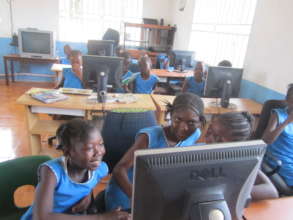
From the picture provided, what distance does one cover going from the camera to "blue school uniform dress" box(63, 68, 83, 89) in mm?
2727

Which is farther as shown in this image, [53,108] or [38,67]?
[38,67]

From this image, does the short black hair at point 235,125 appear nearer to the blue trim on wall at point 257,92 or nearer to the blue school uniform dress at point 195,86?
the blue trim on wall at point 257,92

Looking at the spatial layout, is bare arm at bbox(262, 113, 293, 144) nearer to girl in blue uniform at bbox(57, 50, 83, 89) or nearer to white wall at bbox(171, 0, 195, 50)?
girl in blue uniform at bbox(57, 50, 83, 89)

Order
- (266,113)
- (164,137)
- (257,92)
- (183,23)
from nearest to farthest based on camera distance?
(164,137)
(266,113)
(257,92)
(183,23)

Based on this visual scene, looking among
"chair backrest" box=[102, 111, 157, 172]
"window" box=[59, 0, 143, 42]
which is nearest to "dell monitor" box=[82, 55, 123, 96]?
"chair backrest" box=[102, 111, 157, 172]

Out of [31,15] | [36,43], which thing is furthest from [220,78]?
[31,15]

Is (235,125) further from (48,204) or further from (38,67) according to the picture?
(38,67)

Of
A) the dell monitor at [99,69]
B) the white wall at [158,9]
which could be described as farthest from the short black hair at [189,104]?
the white wall at [158,9]

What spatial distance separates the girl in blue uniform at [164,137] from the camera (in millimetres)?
1097

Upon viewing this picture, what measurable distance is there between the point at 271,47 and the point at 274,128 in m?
1.31

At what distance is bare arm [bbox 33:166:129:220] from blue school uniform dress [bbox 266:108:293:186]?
131cm

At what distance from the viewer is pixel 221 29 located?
4.16 meters

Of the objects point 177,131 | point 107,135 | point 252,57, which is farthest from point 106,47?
point 177,131

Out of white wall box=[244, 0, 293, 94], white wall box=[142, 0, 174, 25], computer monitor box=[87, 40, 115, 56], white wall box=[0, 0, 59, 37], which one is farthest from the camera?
white wall box=[142, 0, 174, 25]
